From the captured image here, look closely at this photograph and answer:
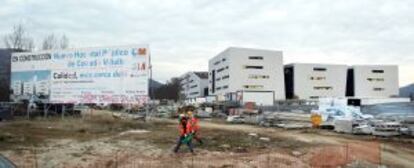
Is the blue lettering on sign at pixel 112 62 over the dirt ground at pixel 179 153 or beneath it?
over

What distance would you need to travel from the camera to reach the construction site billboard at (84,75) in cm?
3203

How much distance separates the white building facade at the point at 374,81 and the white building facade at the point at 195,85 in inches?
2064

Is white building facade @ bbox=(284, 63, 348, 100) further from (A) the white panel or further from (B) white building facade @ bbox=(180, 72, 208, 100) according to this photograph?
(A) the white panel

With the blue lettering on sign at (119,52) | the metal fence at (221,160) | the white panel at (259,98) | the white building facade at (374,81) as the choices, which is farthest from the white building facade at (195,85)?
the metal fence at (221,160)

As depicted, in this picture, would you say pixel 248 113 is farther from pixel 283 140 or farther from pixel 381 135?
pixel 283 140

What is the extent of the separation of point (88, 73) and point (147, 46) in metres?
4.97

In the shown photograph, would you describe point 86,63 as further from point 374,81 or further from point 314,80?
point 374,81

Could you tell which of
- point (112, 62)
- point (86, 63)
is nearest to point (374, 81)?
point (86, 63)

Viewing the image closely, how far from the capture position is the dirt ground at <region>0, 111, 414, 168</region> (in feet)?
56.9

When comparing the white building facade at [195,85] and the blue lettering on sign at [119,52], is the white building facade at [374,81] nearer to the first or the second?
the white building facade at [195,85]

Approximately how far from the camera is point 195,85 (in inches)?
7205

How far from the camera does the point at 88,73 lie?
34.0 m

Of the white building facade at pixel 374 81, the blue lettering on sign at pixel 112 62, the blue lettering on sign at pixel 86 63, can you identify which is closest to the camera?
the blue lettering on sign at pixel 112 62

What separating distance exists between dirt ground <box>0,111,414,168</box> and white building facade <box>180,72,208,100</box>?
463 feet
